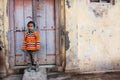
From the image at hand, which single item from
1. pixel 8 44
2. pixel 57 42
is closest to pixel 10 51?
pixel 8 44

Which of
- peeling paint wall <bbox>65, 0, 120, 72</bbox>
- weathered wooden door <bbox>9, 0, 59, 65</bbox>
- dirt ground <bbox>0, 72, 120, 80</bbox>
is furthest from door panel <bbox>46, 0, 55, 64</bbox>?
dirt ground <bbox>0, 72, 120, 80</bbox>

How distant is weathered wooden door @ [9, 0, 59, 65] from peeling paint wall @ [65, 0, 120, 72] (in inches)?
19.1

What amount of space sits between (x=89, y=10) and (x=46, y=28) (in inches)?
51.3

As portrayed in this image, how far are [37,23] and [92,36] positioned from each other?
158 cm

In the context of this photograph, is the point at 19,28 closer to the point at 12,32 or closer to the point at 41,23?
the point at 12,32

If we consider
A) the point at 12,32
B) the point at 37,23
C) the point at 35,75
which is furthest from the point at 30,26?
the point at 35,75

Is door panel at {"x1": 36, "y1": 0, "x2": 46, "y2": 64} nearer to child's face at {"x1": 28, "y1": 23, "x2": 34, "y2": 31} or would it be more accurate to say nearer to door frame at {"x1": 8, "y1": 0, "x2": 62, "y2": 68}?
door frame at {"x1": 8, "y1": 0, "x2": 62, "y2": 68}

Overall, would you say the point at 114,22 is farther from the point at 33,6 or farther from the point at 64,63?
the point at 33,6

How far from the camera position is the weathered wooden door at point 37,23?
6648 mm

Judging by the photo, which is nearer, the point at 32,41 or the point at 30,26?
the point at 30,26

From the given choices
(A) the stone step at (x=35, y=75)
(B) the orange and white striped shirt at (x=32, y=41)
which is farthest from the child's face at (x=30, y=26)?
(A) the stone step at (x=35, y=75)

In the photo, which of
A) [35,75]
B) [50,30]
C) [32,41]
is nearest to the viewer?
[35,75]

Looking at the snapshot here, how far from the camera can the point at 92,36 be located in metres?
6.81

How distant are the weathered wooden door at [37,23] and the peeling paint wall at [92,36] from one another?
485 mm
